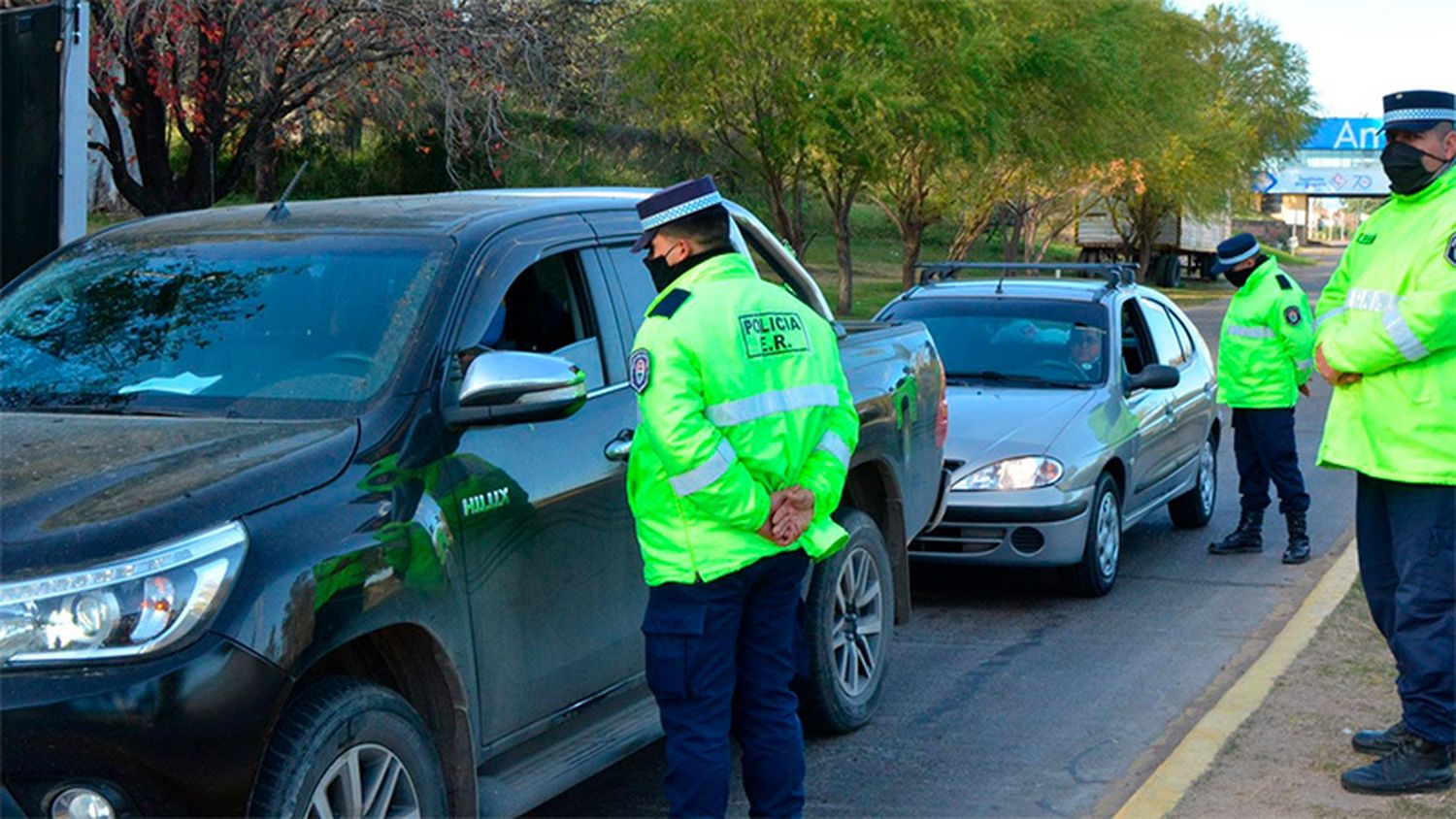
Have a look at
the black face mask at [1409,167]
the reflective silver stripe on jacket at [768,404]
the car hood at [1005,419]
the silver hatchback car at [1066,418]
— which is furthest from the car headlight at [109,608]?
the car hood at [1005,419]

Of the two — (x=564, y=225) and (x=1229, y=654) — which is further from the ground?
(x=564, y=225)

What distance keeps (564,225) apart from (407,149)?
2885cm

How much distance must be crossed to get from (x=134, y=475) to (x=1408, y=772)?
400cm

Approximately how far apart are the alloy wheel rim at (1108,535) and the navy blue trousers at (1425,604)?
3.48 m

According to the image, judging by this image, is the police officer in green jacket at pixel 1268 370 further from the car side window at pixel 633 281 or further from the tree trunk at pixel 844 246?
the tree trunk at pixel 844 246

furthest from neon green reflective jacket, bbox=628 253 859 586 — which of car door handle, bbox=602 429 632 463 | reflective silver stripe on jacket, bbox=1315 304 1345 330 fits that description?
reflective silver stripe on jacket, bbox=1315 304 1345 330

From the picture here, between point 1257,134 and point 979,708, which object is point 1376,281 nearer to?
point 979,708

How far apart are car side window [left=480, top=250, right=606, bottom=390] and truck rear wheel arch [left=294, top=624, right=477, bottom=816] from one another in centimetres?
108

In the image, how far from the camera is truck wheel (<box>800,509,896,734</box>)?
612 cm

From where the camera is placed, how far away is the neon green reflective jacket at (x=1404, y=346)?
538 cm

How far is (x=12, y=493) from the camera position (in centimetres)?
370

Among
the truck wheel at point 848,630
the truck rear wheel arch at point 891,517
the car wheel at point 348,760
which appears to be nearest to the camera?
the car wheel at point 348,760

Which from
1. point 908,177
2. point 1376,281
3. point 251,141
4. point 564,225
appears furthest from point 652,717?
point 908,177

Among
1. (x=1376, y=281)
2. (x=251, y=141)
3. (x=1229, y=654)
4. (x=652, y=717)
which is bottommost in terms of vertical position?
(x=1229, y=654)
